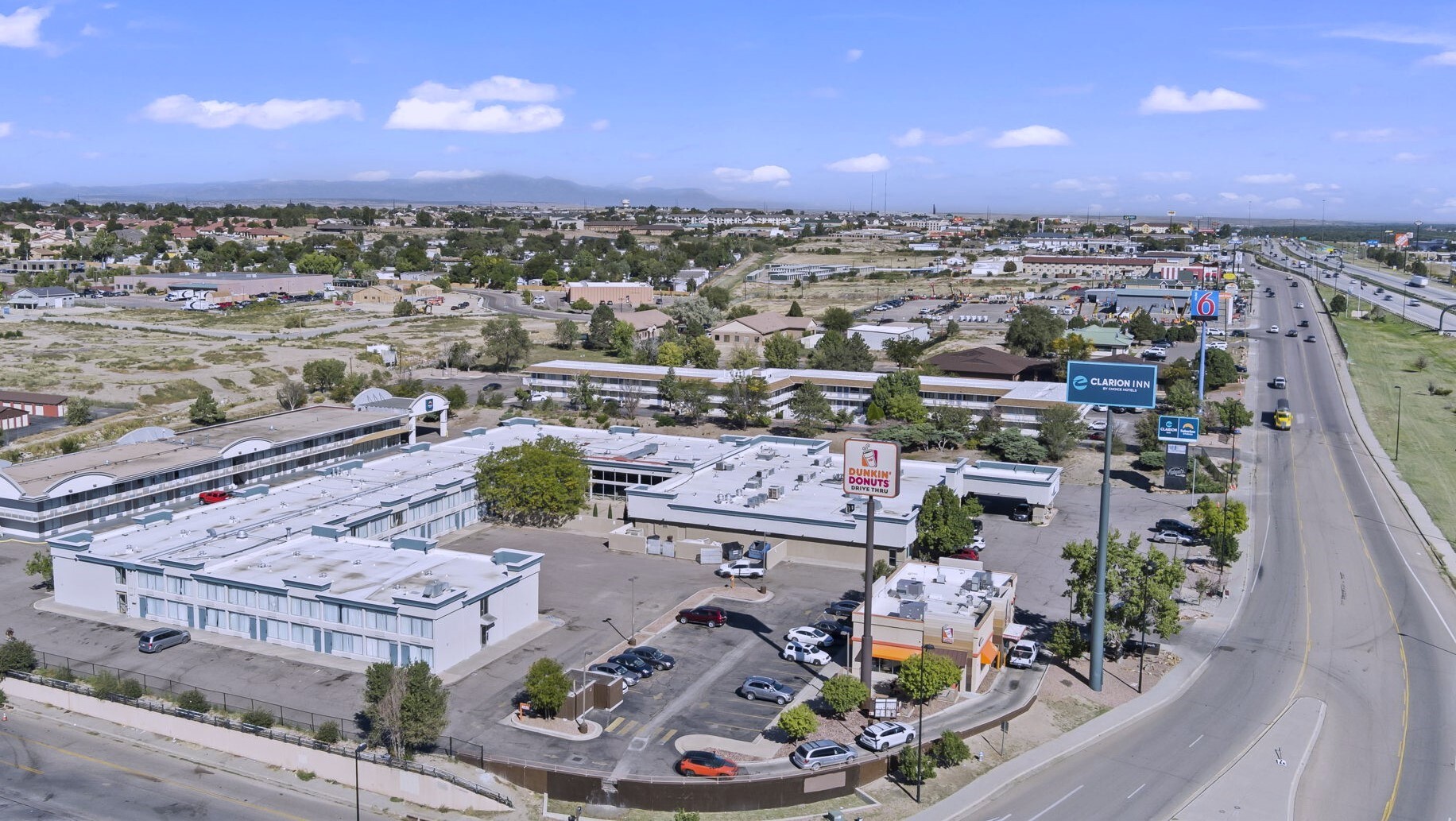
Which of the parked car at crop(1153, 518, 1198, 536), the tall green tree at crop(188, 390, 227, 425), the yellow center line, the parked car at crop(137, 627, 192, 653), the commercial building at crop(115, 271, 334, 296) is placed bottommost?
the yellow center line

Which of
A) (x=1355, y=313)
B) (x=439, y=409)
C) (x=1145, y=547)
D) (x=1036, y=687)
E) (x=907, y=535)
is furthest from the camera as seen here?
(x=1355, y=313)

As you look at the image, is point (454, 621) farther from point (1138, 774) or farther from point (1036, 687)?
point (1138, 774)

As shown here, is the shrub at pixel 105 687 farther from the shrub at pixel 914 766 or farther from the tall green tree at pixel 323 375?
the tall green tree at pixel 323 375

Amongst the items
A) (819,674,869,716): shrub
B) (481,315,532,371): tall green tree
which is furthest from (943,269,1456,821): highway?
(481,315,532,371): tall green tree

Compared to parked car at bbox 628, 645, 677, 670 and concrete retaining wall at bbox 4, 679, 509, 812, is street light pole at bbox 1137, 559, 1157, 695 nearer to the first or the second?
parked car at bbox 628, 645, 677, 670

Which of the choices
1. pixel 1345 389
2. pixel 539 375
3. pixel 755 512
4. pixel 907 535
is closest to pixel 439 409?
pixel 539 375
